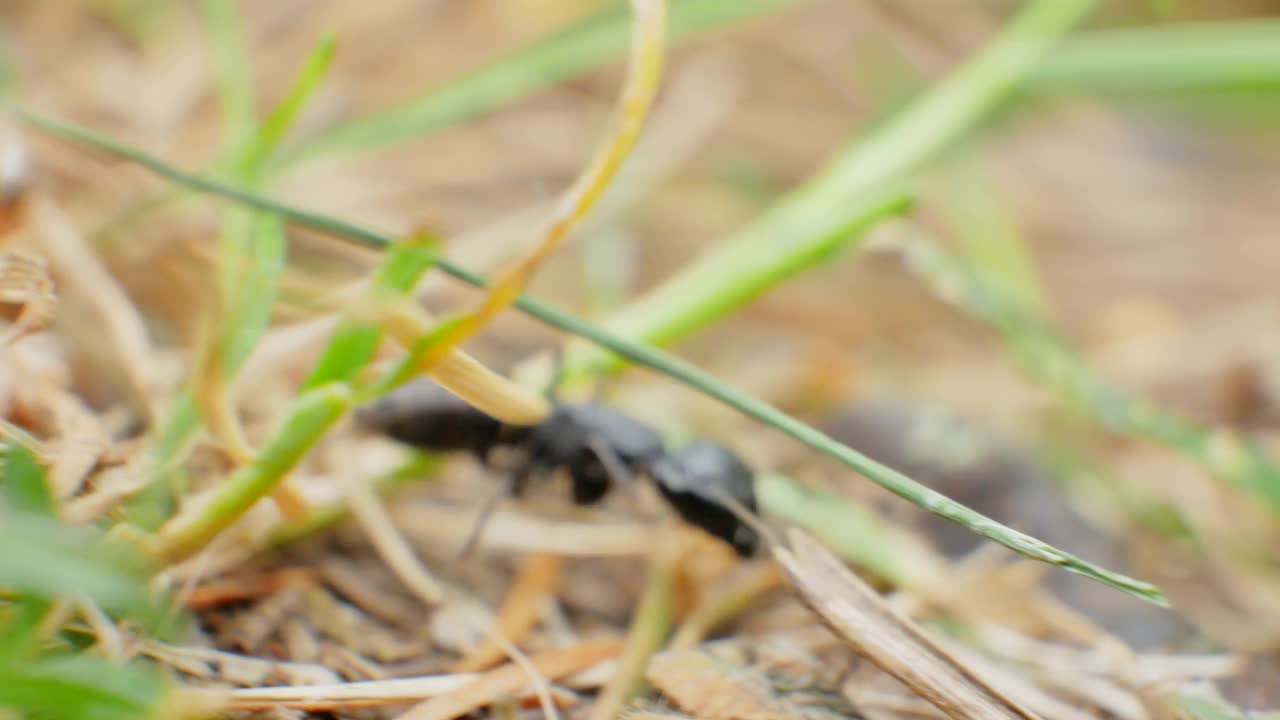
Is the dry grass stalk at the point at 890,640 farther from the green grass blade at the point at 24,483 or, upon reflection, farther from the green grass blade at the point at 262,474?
the green grass blade at the point at 24,483

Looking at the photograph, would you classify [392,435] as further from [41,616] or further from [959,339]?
[959,339]

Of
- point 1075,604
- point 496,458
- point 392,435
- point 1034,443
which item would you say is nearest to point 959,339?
point 1034,443

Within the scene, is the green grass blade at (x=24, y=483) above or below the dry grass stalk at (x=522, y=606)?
below

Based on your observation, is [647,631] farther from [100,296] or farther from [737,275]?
[100,296]

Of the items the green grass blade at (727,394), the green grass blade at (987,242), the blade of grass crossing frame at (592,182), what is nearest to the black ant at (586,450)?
the green grass blade at (727,394)

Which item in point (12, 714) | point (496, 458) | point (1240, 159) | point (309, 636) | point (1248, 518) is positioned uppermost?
point (1240, 159)

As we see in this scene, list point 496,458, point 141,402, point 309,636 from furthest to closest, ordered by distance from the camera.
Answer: point 496,458 → point 141,402 → point 309,636
